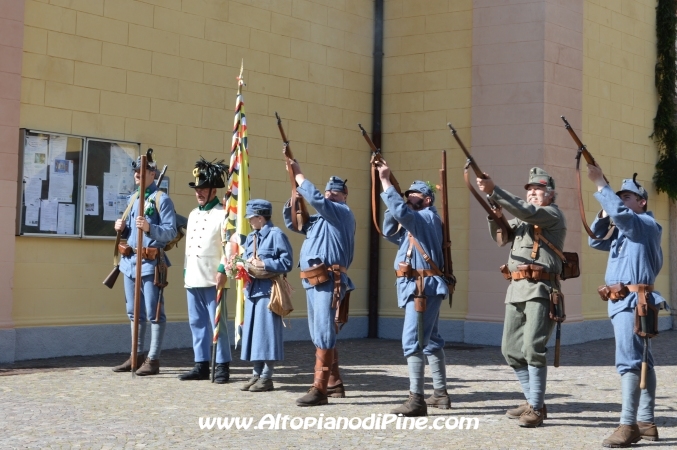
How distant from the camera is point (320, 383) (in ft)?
26.3

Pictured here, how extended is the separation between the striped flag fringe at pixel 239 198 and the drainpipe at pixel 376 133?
4.65m

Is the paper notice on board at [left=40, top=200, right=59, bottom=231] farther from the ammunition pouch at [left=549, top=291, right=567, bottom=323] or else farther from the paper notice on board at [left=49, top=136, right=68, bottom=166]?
the ammunition pouch at [left=549, top=291, right=567, bottom=323]

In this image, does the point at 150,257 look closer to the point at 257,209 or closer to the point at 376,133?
the point at 257,209

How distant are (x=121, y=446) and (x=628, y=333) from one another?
341 centimetres

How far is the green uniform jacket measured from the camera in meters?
7.10

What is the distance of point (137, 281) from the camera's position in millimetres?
9141

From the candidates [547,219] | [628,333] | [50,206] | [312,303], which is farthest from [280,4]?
[628,333]

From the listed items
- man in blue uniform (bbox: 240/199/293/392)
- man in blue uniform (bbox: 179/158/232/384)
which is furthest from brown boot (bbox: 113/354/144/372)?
man in blue uniform (bbox: 240/199/293/392)

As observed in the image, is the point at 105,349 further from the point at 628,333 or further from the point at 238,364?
the point at 628,333

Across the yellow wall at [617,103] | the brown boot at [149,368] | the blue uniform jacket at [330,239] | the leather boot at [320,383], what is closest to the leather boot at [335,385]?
the leather boot at [320,383]

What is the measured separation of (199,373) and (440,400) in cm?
248

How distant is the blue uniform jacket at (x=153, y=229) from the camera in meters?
9.34

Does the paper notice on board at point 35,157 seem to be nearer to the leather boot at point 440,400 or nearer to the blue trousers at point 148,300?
the blue trousers at point 148,300

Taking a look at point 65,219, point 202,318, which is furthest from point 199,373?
point 65,219
